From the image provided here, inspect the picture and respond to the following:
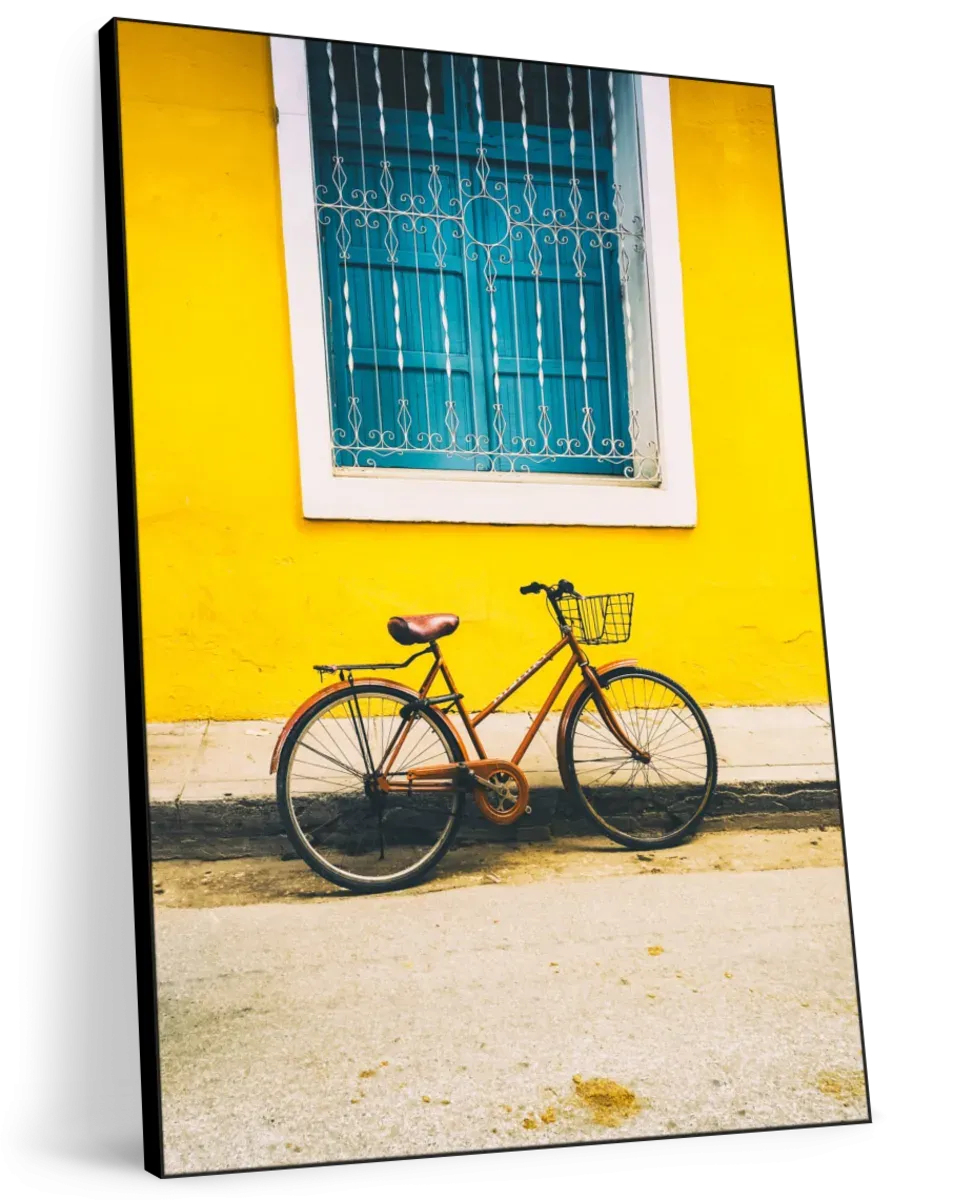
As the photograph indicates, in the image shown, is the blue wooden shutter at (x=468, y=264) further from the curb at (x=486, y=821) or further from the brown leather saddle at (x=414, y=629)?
the curb at (x=486, y=821)

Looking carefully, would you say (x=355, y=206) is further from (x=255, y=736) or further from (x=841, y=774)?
(x=841, y=774)

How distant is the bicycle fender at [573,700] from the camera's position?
2760mm

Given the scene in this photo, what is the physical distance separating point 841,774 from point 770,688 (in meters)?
0.29

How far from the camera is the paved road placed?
2344 mm

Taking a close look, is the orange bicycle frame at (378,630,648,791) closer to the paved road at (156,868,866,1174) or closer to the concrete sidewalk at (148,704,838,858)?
the concrete sidewalk at (148,704,838,858)

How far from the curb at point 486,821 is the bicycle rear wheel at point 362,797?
0.19 ft

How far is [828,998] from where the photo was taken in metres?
2.74

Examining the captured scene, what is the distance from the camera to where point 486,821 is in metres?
2.68

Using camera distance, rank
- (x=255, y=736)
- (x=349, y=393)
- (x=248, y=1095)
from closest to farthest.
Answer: (x=248, y=1095)
(x=255, y=736)
(x=349, y=393)

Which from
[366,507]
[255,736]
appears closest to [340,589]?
[366,507]

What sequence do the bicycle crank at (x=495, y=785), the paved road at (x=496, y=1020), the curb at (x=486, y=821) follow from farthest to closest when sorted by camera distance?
1. the bicycle crank at (x=495, y=785)
2. the curb at (x=486, y=821)
3. the paved road at (x=496, y=1020)

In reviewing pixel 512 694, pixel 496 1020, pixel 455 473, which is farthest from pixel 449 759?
pixel 455 473

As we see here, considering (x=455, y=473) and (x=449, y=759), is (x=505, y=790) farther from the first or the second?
(x=455, y=473)

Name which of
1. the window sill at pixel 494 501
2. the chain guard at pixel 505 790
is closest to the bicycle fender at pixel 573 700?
the chain guard at pixel 505 790
